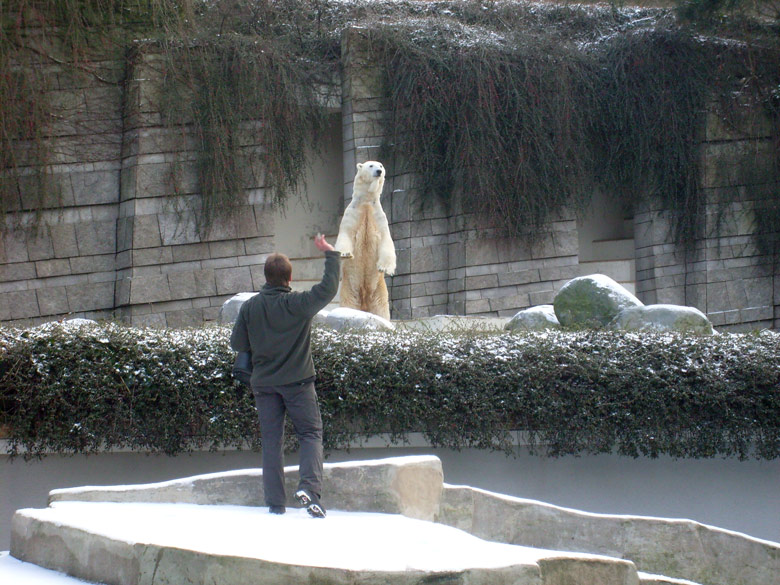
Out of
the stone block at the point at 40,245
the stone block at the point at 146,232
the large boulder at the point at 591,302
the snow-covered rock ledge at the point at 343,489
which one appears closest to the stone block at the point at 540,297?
the large boulder at the point at 591,302

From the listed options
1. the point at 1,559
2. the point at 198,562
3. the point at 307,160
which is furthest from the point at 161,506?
the point at 307,160

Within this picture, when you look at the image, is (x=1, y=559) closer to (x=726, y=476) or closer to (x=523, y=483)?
(x=523, y=483)

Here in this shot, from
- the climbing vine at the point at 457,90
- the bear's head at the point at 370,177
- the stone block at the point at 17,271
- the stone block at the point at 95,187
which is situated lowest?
the stone block at the point at 17,271

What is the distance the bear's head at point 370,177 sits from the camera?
26.9 feet

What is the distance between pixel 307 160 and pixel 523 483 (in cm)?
679

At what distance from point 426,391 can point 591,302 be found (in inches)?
111

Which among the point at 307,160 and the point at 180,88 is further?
the point at 307,160

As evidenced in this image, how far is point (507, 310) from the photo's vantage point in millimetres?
11406

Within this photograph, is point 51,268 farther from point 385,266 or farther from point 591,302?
point 591,302

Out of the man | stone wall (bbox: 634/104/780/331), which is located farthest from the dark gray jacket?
stone wall (bbox: 634/104/780/331)

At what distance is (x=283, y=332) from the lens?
167 inches

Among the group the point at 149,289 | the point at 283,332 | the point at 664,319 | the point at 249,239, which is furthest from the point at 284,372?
the point at 249,239

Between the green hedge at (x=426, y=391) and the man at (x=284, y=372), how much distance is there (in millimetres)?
1514

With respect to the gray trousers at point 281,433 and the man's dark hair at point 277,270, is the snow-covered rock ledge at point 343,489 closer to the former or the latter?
the gray trousers at point 281,433
